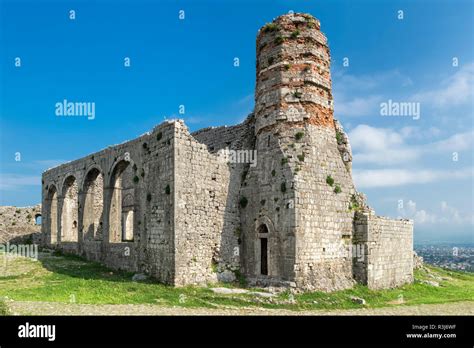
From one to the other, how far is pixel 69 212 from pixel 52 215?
2228 millimetres

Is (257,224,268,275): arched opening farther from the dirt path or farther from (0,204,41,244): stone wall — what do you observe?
(0,204,41,244): stone wall

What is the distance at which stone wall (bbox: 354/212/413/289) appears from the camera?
18578mm

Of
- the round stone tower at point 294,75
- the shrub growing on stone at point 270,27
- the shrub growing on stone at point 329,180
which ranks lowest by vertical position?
the shrub growing on stone at point 329,180

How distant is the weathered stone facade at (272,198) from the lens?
56.7 feet

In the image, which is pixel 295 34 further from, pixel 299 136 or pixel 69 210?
pixel 69 210

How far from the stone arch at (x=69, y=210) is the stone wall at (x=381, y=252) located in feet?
64.8

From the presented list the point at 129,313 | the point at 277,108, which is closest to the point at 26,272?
the point at 129,313

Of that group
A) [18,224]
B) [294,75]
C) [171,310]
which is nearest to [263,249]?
[171,310]

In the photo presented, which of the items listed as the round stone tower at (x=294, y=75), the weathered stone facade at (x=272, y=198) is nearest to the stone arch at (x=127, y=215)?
the weathered stone facade at (x=272, y=198)

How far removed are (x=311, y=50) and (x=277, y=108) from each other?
3.11 metres

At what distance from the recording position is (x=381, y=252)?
64.1 feet

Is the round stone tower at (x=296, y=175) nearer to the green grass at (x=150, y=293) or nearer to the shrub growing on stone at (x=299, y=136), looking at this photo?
the shrub growing on stone at (x=299, y=136)
